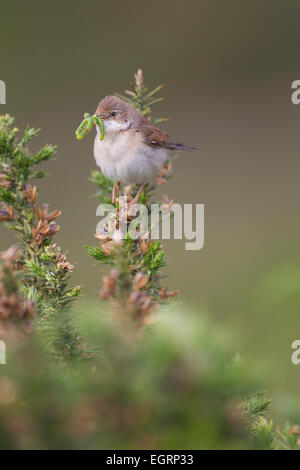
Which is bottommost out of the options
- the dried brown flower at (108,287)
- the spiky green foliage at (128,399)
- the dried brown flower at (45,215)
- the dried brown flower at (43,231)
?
the spiky green foliage at (128,399)

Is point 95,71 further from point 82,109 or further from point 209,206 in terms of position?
point 209,206

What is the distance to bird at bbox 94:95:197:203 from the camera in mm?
2386

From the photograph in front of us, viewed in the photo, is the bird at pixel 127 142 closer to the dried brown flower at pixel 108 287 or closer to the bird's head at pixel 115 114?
the bird's head at pixel 115 114

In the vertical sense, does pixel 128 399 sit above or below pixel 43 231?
below

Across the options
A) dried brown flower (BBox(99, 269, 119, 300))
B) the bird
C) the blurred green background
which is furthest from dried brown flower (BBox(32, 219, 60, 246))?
the blurred green background

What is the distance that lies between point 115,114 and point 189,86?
5983 mm

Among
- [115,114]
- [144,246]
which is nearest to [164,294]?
[144,246]

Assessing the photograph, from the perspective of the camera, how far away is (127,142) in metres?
2.63

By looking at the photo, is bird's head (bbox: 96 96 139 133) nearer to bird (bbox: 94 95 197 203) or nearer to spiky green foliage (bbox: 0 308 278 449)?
bird (bbox: 94 95 197 203)

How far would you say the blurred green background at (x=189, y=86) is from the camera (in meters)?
6.80

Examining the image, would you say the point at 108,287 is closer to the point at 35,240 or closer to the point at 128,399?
the point at 128,399

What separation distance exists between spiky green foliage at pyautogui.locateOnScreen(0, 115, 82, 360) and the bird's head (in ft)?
4.57

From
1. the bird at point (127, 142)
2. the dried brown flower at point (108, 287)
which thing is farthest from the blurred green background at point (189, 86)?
the dried brown flower at point (108, 287)

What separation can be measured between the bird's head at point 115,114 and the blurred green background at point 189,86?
12.3ft
